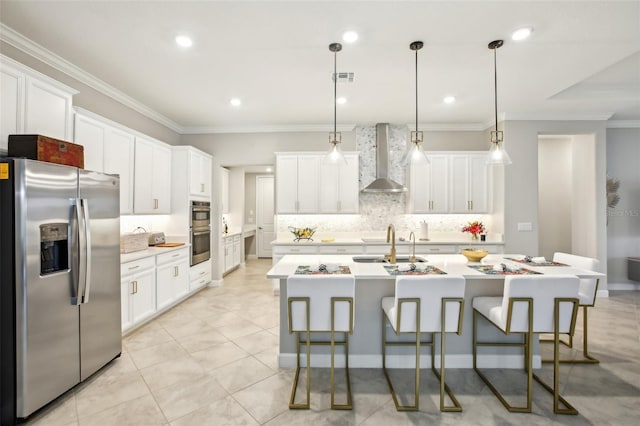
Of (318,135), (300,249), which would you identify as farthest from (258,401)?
(318,135)

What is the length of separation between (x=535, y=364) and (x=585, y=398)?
1.42 feet

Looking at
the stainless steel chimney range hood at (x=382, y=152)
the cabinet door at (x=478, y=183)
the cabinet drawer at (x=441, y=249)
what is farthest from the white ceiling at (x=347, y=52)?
the cabinet drawer at (x=441, y=249)

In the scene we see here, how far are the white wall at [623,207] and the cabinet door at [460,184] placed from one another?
8.22ft

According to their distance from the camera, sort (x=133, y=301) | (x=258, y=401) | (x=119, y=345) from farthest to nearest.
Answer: (x=133, y=301), (x=119, y=345), (x=258, y=401)

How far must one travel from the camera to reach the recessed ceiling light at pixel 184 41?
9.04 ft

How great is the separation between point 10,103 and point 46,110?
0.30 meters

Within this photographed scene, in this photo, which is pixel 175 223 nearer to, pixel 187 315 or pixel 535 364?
pixel 187 315

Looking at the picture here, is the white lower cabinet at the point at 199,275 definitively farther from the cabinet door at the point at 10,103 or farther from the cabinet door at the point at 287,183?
the cabinet door at the point at 10,103

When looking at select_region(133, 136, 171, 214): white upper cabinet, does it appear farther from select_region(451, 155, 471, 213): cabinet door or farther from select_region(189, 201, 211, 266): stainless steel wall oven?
select_region(451, 155, 471, 213): cabinet door

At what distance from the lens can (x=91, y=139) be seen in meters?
3.29

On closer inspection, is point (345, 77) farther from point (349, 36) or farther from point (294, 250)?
point (294, 250)

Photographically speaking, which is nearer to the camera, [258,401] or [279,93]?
[258,401]

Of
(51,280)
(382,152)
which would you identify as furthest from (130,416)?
(382,152)

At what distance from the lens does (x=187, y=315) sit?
13.9 feet
